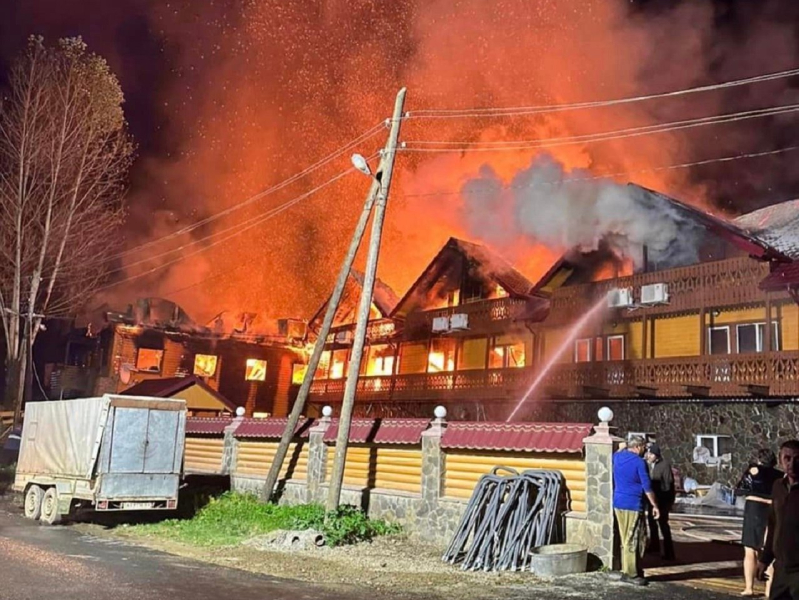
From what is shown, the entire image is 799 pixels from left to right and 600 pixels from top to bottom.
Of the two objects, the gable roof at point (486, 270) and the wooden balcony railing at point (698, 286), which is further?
the gable roof at point (486, 270)

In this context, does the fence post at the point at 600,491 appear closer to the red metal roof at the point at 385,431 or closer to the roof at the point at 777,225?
the red metal roof at the point at 385,431

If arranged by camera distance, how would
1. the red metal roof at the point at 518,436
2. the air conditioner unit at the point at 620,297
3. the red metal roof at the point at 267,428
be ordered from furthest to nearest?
the air conditioner unit at the point at 620,297 → the red metal roof at the point at 267,428 → the red metal roof at the point at 518,436

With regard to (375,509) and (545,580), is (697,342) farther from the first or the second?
(545,580)

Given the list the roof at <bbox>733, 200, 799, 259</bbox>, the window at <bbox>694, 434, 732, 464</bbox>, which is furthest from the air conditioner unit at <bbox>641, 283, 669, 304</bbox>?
the window at <bbox>694, 434, 732, 464</bbox>

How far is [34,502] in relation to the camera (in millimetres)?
15828

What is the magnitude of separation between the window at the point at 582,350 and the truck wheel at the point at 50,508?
2100 cm

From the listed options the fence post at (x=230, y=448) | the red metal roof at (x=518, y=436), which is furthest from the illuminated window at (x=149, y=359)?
the red metal roof at (x=518, y=436)

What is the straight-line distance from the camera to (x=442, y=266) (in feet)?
123

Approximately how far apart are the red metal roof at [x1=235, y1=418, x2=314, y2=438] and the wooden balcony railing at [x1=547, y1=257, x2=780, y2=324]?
1514 cm

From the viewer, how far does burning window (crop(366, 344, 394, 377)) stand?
132 ft

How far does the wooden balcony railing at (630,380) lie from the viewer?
21.7 m

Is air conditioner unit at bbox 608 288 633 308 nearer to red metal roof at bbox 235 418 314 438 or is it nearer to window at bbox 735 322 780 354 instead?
window at bbox 735 322 780 354

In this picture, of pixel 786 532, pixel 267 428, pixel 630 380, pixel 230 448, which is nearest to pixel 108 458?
pixel 267 428

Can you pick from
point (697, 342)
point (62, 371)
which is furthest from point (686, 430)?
point (62, 371)
